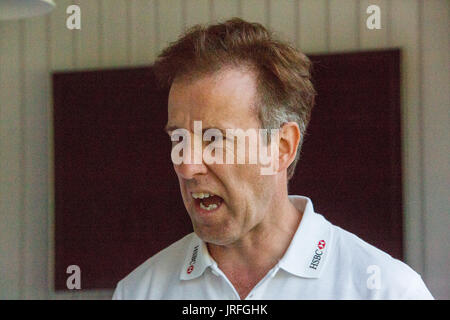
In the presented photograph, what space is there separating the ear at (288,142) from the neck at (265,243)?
74mm

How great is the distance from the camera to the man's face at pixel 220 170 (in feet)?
3.17

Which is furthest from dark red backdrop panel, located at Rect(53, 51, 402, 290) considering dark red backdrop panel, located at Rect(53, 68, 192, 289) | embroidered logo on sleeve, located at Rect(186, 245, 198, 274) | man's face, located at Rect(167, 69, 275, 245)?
man's face, located at Rect(167, 69, 275, 245)

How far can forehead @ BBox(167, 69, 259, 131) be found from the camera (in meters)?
0.96

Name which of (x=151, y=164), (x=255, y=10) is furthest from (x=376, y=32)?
(x=151, y=164)

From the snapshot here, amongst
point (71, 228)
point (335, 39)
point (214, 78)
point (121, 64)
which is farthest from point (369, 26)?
point (71, 228)

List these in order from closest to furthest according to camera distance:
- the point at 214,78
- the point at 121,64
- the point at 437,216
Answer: the point at 214,78 → the point at 437,216 → the point at 121,64

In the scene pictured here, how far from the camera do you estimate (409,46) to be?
1161 mm

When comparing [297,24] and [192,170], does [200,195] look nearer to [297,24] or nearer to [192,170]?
[192,170]

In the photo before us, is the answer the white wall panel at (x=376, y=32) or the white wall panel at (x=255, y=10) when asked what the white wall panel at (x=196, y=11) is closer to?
the white wall panel at (x=255, y=10)

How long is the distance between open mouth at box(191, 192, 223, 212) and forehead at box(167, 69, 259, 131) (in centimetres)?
13

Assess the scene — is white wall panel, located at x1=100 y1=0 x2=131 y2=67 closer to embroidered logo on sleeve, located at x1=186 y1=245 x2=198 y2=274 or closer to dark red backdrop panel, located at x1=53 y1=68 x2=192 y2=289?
dark red backdrop panel, located at x1=53 y1=68 x2=192 y2=289

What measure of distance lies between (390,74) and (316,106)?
0.18m

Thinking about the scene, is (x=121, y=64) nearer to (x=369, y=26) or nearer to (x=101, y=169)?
(x=101, y=169)

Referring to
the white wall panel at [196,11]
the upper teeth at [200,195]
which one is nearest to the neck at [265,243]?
the upper teeth at [200,195]
